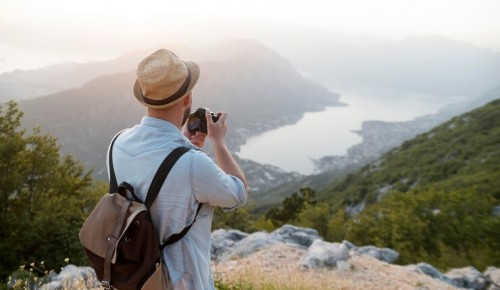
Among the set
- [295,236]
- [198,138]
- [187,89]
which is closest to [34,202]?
[295,236]

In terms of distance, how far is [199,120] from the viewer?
270 cm

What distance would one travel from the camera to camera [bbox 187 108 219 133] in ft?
8.77

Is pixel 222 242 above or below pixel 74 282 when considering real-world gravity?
below

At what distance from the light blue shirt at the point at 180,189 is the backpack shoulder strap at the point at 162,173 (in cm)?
2

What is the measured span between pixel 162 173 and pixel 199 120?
63 centimetres

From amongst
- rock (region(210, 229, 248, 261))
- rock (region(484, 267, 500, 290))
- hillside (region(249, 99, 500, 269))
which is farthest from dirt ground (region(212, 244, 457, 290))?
hillside (region(249, 99, 500, 269))

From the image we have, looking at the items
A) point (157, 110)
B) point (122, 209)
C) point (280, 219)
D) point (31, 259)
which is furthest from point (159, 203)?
point (280, 219)

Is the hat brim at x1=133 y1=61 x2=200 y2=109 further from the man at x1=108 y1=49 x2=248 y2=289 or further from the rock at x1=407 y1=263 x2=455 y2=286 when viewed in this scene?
the rock at x1=407 y1=263 x2=455 y2=286

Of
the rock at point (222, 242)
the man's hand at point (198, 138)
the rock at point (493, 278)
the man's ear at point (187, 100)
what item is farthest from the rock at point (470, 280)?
the man's ear at point (187, 100)

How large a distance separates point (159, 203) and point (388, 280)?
24.4ft

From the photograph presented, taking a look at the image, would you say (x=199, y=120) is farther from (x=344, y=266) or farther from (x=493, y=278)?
(x=493, y=278)

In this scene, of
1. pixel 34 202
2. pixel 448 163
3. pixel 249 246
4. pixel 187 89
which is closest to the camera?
pixel 187 89

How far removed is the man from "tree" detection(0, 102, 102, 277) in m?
15.1

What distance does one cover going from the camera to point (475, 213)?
1509cm
